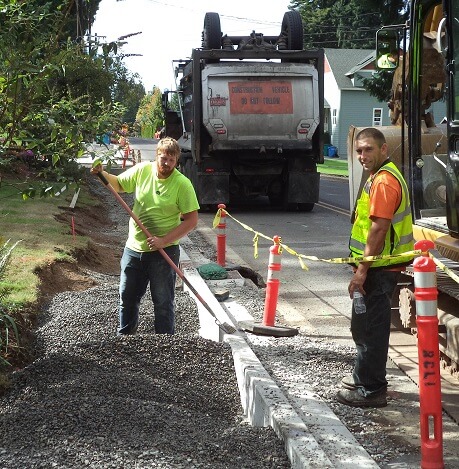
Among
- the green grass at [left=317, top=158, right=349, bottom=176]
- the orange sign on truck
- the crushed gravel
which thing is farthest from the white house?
the crushed gravel

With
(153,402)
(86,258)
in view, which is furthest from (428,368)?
(86,258)

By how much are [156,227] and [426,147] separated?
102 inches

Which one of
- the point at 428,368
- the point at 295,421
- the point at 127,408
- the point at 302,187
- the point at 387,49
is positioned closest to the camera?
the point at 428,368

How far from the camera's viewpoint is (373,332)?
5.96 m

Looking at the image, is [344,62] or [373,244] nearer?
[373,244]

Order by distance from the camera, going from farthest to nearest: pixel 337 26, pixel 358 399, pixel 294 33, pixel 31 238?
1. pixel 337 26
2. pixel 294 33
3. pixel 31 238
4. pixel 358 399

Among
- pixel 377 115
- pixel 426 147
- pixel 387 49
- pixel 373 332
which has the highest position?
pixel 387 49

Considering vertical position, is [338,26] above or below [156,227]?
above

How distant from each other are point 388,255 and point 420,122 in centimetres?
235

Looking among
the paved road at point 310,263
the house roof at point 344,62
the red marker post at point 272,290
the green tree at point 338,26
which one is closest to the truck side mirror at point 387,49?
the red marker post at point 272,290

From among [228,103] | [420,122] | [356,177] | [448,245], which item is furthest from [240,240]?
[448,245]

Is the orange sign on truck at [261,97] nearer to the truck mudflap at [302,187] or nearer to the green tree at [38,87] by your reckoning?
the truck mudflap at [302,187]

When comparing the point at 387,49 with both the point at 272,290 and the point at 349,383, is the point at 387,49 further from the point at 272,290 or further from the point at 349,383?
the point at 349,383

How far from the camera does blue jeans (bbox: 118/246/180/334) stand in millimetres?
7254
